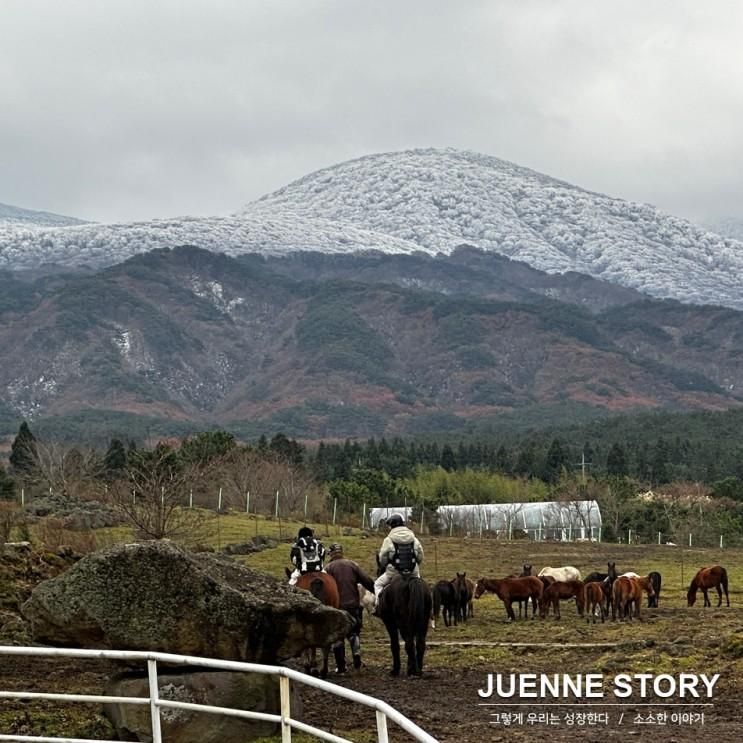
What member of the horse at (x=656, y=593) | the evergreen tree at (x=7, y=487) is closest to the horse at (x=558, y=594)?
the horse at (x=656, y=593)

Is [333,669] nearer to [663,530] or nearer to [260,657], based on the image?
[260,657]

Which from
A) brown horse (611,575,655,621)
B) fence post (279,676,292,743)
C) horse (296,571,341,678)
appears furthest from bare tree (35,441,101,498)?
fence post (279,676,292,743)

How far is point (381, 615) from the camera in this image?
59.2 feet

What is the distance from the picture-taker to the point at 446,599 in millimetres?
28484

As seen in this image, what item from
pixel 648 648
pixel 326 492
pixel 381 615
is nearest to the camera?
pixel 381 615

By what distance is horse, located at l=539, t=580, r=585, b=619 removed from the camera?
1164 inches

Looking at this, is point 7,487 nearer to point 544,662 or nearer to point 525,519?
point 525,519

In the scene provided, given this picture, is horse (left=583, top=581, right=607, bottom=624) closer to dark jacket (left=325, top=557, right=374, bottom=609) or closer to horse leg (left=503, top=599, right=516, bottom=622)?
horse leg (left=503, top=599, right=516, bottom=622)

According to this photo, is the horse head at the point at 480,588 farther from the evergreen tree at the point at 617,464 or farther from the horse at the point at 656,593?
the evergreen tree at the point at 617,464

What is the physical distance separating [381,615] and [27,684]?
4630 mm

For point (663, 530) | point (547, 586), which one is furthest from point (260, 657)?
point (663, 530)

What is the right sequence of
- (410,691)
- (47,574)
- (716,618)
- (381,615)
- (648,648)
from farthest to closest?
(716,618) → (47,574) → (648,648) → (381,615) → (410,691)

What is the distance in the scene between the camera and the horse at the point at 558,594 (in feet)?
97.0

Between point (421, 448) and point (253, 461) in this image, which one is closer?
point (253, 461)
